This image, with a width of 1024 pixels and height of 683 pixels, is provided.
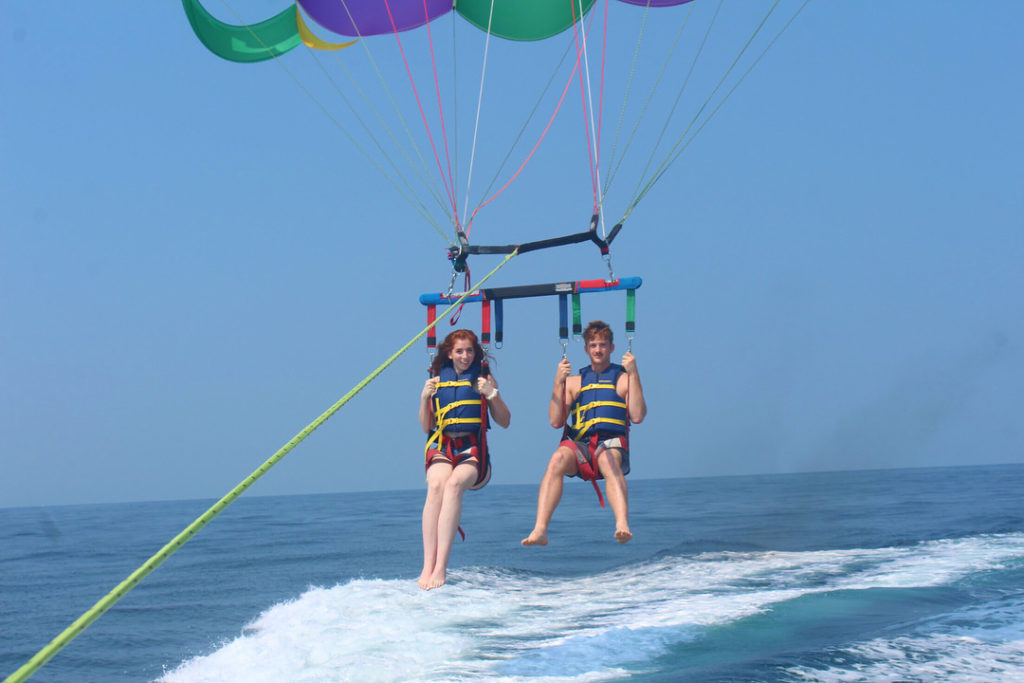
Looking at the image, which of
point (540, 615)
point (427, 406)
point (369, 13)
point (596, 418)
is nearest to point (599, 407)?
point (596, 418)

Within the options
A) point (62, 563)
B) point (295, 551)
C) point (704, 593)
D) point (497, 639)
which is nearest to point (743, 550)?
point (704, 593)

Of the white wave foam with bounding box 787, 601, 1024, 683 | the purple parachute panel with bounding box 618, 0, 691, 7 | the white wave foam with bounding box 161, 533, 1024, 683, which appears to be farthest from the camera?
the white wave foam with bounding box 161, 533, 1024, 683

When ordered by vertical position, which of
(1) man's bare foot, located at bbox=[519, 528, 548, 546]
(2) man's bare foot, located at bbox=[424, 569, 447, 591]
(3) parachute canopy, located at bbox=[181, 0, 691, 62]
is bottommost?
(2) man's bare foot, located at bbox=[424, 569, 447, 591]

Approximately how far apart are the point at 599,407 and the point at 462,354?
1178 mm

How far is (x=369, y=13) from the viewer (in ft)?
31.4

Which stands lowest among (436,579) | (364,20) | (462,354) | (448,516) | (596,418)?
(436,579)

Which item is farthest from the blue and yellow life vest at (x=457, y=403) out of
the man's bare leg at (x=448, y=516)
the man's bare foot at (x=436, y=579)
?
the man's bare foot at (x=436, y=579)

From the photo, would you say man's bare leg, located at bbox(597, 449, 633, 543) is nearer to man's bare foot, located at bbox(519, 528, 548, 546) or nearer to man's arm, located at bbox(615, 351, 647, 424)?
man's arm, located at bbox(615, 351, 647, 424)

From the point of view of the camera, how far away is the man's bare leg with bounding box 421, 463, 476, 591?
597 cm

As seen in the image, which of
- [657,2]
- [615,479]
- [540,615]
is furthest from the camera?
[540,615]

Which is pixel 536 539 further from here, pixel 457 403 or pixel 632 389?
pixel 632 389

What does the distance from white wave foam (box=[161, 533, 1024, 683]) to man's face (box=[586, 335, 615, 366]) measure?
17.3ft

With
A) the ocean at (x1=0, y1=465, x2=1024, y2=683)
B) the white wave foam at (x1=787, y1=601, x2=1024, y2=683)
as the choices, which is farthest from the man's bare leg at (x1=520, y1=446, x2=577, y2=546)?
the white wave foam at (x1=787, y1=601, x2=1024, y2=683)

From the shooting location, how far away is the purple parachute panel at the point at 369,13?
9359mm
